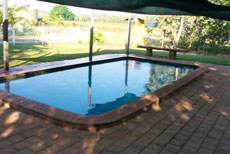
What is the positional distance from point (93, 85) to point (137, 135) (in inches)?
155

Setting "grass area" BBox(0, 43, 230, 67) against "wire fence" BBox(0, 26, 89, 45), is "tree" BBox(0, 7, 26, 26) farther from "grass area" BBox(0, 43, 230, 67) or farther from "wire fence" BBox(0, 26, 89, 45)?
"grass area" BBox(0, 43, 230, 67)

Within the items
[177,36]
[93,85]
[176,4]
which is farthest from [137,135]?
[177,36]

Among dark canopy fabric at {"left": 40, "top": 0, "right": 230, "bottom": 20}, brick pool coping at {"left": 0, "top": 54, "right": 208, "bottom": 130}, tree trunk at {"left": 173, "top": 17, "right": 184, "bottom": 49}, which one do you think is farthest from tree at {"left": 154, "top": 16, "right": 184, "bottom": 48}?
dark canopy fabric at {"left": 40, "top": 0, "right": 230, "bottom": 20}

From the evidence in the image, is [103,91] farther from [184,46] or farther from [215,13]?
[184,46]

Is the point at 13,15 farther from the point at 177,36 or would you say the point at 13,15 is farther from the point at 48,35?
the point at 177,36

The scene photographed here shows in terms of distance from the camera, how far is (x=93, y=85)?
22.6ft

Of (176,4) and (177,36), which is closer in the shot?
(176,4)

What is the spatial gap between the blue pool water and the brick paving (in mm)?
1525

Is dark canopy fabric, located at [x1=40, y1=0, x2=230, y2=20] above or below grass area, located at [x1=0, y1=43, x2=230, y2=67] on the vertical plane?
above

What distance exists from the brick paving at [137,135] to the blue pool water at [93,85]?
60.0 inches

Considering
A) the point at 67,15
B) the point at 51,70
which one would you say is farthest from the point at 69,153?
the point at 67,15

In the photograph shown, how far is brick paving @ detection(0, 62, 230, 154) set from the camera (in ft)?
8.97

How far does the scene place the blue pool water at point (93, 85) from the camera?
17.5 feet

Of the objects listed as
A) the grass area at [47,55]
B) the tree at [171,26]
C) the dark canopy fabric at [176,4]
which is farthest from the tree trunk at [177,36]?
the dark canopy fabric at [176,4]
